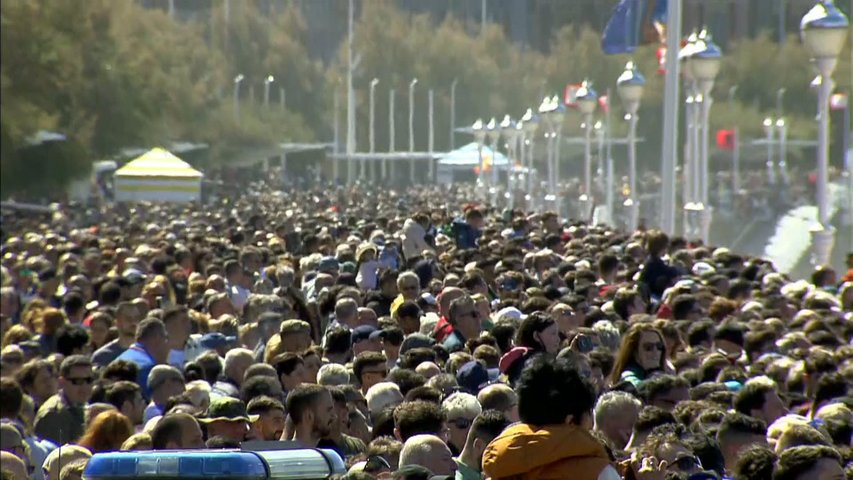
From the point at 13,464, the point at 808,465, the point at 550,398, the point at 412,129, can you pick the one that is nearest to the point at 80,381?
the point at 13,464

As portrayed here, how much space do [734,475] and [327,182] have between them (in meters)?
93.7

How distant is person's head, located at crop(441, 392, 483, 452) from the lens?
793 cm

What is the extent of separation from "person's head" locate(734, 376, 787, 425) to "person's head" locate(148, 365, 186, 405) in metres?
3.11

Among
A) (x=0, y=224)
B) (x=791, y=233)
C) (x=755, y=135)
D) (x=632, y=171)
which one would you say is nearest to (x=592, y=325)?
(x=791, y=233)

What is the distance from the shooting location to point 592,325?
12195 mm

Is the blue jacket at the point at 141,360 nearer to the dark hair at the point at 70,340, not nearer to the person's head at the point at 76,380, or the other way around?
the person's head at the point at 76,380

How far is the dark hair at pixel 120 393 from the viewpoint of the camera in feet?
32.6

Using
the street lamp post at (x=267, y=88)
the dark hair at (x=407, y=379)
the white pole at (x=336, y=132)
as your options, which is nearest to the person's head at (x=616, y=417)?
the dark hair at (x=407, y=379)

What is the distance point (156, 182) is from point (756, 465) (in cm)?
4417

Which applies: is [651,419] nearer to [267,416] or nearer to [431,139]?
[267,416]

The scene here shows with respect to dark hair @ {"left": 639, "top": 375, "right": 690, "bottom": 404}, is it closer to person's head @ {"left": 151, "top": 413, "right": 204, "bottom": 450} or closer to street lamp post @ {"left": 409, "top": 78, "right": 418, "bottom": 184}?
person's head @ {"left": 151, "top": 413, "right": 204, "bottom": 450}

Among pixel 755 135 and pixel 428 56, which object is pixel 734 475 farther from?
pixel 428 56

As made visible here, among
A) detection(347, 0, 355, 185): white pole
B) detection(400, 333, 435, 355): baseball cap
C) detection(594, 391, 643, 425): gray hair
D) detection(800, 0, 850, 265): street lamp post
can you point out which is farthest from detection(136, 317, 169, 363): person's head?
detection(347, 0, 355, 185): white pole

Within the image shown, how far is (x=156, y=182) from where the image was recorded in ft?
164
